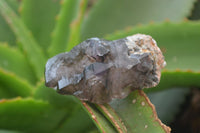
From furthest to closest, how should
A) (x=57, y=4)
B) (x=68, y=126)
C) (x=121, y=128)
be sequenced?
(x=57, y=4) → (x=68, y=126) → (x=121, y=128)

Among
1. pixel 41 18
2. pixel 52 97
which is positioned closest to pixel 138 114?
pixel 52 97

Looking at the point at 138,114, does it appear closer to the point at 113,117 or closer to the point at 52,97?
the point at 113,117

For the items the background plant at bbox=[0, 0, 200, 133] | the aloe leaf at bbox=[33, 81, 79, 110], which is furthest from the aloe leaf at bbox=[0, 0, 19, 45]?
the aloe leaf at bbox=[33, 81, 79, 110]

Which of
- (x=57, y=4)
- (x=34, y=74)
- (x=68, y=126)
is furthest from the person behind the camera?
(x=57, y=4)

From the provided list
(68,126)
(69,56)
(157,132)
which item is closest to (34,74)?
(68,126)

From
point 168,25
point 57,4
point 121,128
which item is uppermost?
point 57,4

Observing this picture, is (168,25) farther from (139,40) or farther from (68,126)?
(68,126)
